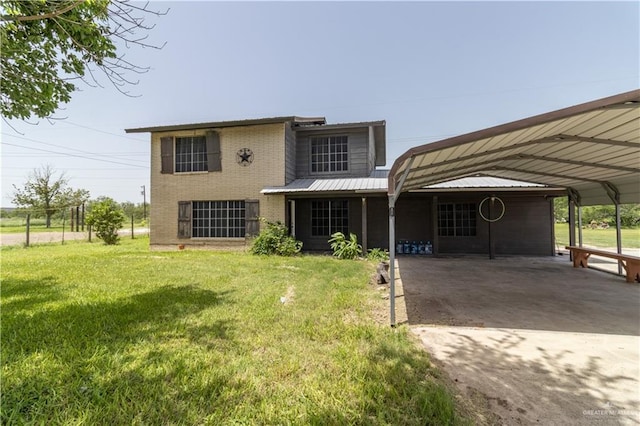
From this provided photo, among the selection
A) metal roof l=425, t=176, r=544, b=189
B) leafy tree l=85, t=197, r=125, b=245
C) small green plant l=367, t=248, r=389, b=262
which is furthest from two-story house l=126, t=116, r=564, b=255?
leafy tree l=85, t=197, r=125, b=245

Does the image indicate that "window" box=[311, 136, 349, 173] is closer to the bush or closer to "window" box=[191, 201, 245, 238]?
the bush

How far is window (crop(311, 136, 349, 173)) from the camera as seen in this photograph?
1243 cm

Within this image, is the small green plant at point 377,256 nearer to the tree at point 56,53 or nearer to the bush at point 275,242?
the bush at point 275,242

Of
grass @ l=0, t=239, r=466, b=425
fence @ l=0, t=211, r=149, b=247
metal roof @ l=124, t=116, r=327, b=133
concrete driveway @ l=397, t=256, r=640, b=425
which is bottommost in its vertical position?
concrete driveway @ l=397, t=256, r=640, b=425

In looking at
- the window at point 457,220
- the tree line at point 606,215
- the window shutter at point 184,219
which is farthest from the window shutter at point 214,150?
the tree line at point 606,215

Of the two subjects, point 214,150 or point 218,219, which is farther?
point 218,219

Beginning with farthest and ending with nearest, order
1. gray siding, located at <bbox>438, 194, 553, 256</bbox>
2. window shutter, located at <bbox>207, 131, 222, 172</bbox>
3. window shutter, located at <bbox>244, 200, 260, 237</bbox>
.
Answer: window shutter, located at <bbox>207, 131, 222, 172</bbox>
window shutter, located at <bbox>244, 200, 260, 237</bbox>
gray siding, located at <bbox>438, 194, 553, 256</bbox>

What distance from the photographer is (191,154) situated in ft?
41.2

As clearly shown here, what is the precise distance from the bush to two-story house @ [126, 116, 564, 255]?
1.68 ft

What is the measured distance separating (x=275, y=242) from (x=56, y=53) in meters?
7.89

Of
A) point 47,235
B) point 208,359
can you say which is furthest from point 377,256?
point 47,235

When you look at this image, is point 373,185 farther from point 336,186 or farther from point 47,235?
point 47,235

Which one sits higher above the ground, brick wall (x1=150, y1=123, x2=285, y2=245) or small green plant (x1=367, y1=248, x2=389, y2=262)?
brick wall (x1=150, y1=123, x2=285, y2=245)

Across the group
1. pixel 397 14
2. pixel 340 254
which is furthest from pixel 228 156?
pixel 397 14
